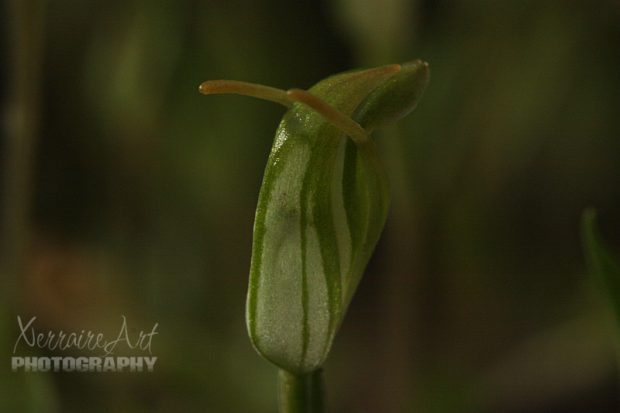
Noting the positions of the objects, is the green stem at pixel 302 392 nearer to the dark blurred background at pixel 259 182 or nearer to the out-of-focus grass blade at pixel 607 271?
the out-of-focus grass blade at pixel 607 271

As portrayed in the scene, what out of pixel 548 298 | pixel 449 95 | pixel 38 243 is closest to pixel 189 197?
pixel 38 243

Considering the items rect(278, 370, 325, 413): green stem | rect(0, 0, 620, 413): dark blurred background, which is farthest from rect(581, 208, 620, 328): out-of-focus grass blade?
rect(0, 0, 620, 413): dark blurred background

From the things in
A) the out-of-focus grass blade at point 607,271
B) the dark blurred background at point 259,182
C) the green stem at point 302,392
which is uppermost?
the dark blurred background at point 259,182

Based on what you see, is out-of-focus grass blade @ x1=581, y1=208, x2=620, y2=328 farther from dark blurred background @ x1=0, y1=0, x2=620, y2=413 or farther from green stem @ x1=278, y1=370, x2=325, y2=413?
dark blurred background @ x1=0, y1=0, x2=620, y2=413

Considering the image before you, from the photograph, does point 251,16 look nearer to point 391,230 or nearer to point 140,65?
point 140,65

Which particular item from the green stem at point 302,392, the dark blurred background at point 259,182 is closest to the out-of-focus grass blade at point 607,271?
the green stem at point 302,392

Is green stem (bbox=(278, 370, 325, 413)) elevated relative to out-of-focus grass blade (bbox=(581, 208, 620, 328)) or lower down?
lower down
